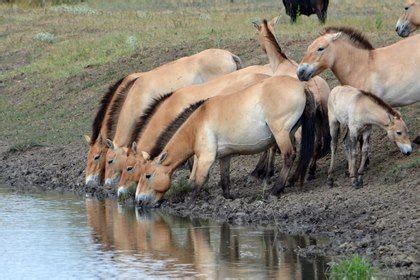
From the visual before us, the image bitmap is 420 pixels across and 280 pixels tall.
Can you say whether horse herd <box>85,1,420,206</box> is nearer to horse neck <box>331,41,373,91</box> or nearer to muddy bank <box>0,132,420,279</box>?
horse neck <box>331,41,373,91</box>

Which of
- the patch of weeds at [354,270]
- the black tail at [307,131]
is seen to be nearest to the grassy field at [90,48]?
the black tail at [307,131]

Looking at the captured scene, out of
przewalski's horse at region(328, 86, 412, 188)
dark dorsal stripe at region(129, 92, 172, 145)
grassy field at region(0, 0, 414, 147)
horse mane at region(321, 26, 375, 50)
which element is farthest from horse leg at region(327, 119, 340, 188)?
grassy field at region(0, 0, 414, 147)

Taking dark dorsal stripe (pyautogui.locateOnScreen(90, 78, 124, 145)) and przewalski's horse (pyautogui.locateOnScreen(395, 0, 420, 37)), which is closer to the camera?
dark dorsal stripe (pyautogui.locateOnScreen(90, 78, 124, 145))

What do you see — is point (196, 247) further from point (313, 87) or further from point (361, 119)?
point (313, 87)

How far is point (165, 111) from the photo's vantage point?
14.6 metres

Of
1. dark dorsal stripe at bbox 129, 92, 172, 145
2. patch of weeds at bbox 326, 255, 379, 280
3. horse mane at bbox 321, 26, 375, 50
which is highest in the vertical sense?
horse mane at bbox 321, 26, 375, 50

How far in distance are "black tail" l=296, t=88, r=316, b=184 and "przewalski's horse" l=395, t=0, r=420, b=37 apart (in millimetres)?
3379

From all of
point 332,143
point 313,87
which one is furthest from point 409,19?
point 332,143

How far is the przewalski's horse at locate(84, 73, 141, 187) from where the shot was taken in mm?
15383

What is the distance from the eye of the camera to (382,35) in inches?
763

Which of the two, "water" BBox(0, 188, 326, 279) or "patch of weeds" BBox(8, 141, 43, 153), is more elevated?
"patch of weeds" BBox(8, 141, 43, 153)

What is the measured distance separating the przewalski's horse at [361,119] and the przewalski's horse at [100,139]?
3517 mm

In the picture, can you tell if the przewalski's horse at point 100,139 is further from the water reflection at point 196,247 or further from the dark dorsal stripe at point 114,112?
the water reflection at point 196,247

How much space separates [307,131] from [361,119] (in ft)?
2.34
